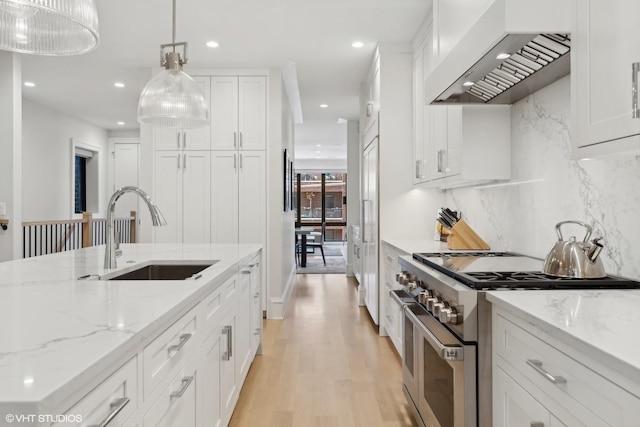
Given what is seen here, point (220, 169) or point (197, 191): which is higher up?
point (220, 169)

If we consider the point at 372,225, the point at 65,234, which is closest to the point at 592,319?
the point at 372,225

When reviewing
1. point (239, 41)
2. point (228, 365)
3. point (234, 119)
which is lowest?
point (228, 365)

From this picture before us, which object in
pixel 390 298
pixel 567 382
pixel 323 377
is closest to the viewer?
pixel 567 382

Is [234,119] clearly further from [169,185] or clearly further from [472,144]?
[472,144]

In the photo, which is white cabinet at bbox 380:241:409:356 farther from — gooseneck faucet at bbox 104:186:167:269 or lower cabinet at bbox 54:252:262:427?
gooseneck faucet at bbox 104:186:167:269

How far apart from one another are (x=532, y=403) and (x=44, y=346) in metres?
1.21

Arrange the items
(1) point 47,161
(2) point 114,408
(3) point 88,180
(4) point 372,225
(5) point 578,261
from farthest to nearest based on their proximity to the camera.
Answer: (3) point 88,180
(1) point 47,161
(4) point 372,225
(5) point 578,261
(2) point 114,408

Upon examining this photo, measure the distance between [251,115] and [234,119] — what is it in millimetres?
186

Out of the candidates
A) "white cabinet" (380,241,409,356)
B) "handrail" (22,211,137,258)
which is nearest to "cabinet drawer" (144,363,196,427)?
"white cabinet" (380,241,409,356)

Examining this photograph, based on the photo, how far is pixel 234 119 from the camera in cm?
473

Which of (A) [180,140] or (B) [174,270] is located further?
(A) [180,140]

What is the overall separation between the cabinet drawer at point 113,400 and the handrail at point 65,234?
466 cm

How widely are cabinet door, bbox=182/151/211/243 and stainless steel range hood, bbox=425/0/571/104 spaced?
114 inches

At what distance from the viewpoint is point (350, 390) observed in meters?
2.83
